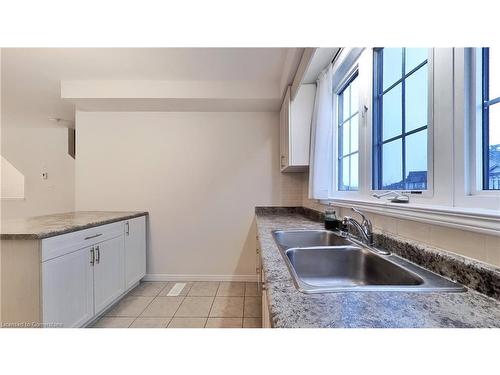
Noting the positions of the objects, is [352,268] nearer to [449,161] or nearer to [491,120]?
[449,161]

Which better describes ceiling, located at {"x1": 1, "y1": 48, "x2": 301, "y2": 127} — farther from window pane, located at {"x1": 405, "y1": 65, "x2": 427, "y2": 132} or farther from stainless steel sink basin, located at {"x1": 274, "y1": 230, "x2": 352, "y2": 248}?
stainless steel sink basin, located at {"x1": 274, "y1": 230, "x2": 352, "y2": 248}

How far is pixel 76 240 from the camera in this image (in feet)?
5.50

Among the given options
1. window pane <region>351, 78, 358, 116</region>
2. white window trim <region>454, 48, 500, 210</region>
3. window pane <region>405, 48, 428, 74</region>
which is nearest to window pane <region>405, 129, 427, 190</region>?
white window trim <region>454, 48, 500, 210</region>

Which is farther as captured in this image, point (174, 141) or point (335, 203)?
point (174, 141)

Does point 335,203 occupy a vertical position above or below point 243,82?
below

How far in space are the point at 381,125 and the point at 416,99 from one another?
341 mm

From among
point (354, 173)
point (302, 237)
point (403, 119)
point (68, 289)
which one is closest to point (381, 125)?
point (403, 119)

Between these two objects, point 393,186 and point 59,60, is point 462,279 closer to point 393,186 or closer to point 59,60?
point 393,186

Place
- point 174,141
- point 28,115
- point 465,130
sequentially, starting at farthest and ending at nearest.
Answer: point 28,115
point 174,141
point 465,130

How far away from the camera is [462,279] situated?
0.70m

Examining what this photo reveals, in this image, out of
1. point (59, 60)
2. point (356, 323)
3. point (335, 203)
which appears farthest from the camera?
point (59, 60)

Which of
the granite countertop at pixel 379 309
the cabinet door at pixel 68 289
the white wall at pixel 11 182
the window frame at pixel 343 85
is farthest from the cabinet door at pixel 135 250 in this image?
the white wall at pixel 11 182
